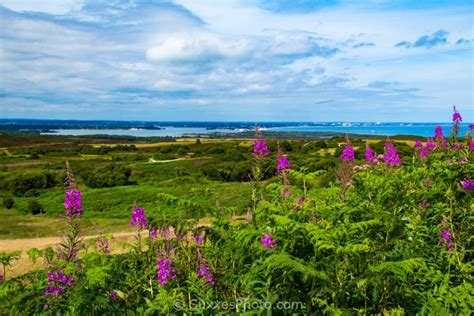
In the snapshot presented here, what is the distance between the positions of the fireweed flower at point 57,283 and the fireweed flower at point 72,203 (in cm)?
57

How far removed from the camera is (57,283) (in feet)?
13.3

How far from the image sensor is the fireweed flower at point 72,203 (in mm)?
4258

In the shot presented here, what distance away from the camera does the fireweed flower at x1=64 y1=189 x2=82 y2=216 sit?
4.26 m

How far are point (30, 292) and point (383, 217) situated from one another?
10.7ft

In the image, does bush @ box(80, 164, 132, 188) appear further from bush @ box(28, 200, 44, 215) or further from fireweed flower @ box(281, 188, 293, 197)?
fireweed flower @ box(281, 188, 293, 197)

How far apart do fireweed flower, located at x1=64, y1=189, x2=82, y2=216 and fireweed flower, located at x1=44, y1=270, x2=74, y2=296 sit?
0.57 meters

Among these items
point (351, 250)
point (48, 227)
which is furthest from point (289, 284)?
point (48, 227)

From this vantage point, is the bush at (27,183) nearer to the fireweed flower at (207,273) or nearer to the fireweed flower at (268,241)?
the fireweed flower at (207,273)

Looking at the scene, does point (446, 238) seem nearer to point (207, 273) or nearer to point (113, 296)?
point (207, 273)

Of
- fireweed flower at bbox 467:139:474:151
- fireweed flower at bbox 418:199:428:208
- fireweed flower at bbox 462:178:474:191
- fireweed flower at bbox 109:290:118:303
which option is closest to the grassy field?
fireweed flower at bbox 467:139:474:151

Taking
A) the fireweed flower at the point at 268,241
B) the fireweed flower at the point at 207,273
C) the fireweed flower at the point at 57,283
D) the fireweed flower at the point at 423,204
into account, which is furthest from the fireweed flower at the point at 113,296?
the fireweed flower at the point at 423,204

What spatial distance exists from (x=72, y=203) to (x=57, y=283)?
0.76 metres

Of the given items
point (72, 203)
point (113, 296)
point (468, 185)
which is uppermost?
point (468, 185)

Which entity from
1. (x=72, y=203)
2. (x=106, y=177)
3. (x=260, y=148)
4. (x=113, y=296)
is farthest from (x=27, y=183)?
(x=260, y=148)
